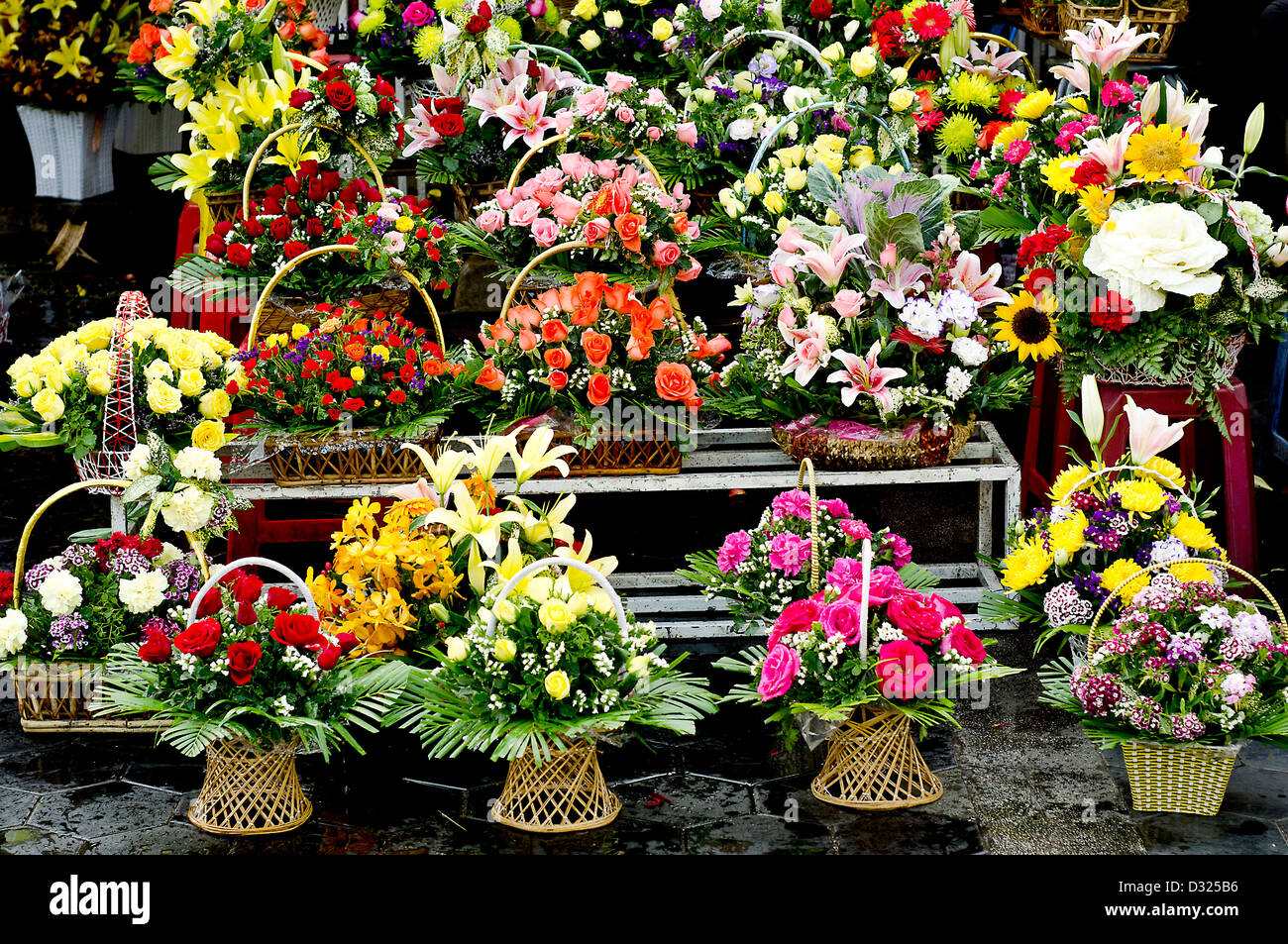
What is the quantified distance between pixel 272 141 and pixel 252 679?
2141 millimetres

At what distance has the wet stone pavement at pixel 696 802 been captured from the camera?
11.1ft

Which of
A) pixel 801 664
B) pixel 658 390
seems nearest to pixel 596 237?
pixel 658 390

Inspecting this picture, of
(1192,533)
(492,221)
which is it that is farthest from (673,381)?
(1192,533)

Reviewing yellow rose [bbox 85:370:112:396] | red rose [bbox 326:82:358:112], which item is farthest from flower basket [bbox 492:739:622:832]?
red rose [bbox 326:82:358:112]

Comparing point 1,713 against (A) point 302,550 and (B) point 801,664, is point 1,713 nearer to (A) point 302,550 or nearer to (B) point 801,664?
(A) point 302,550

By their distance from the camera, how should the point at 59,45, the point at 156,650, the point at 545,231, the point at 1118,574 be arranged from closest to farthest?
the point at 156,650, the point at 1118,574, the point at 545,231, the point at 59,45

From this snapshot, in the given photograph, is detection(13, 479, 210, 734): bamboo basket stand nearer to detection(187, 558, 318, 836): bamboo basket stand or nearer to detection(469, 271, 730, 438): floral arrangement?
detection(187, 558, 318, 836): bamboo basket stand

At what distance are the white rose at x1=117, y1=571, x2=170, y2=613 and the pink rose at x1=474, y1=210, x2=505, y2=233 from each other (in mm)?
1540

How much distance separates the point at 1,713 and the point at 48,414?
0.85 m

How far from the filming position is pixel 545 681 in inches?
125

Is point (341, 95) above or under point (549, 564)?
above

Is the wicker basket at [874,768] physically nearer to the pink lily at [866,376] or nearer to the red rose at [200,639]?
the pink lily at [866,376]

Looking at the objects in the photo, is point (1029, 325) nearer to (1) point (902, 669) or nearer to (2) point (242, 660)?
(1) point (902, 669)

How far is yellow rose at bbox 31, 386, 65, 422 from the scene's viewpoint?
3932 millimetres
